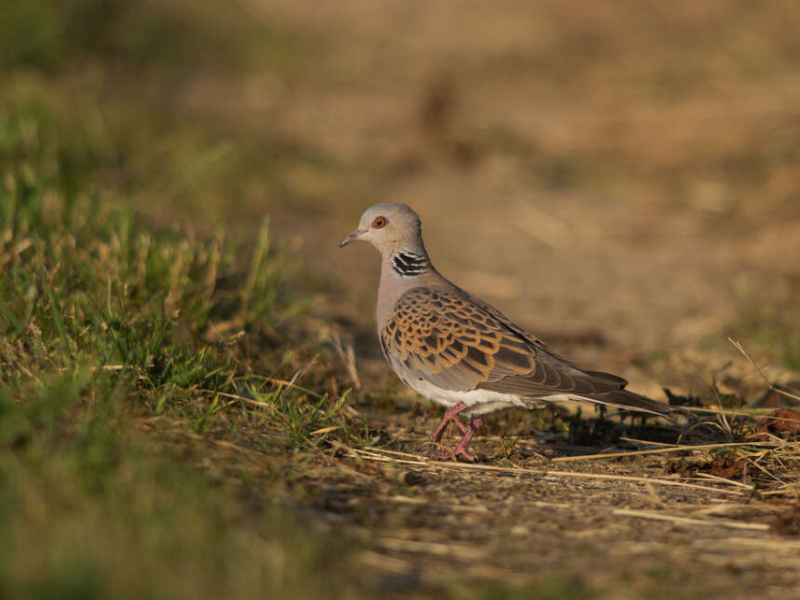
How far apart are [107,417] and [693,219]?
738cm

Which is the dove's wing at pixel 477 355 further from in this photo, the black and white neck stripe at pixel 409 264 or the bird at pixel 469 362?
the black and white neck stripe at pixel 409 264

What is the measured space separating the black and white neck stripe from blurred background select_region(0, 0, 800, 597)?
82 centimetres

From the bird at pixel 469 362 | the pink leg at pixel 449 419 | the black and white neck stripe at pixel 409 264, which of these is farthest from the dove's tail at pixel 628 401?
the black and white neck stripe at pixel 409 264

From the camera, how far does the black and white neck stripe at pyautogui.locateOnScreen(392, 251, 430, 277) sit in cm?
455

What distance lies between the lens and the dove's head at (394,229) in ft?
15.3

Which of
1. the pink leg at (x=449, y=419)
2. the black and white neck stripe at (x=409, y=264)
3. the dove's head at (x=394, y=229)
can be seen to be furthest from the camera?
the dove's head at (x=394, y=229)

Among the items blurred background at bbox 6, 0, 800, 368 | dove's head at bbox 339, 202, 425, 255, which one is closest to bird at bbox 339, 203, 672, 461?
dove's head at bbox 339, 202, 425, 255

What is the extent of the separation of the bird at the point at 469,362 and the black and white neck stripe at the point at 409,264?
4 cm

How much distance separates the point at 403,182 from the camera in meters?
9.81

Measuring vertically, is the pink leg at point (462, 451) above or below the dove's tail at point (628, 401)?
below

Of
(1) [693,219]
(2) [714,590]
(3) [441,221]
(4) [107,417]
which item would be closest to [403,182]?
(3) [441,221]

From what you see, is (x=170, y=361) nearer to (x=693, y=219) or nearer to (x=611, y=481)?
(x=611, y=481)

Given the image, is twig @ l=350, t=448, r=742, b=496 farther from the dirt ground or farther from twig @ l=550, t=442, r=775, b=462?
twig @ l=550, t=442, r=775, b=462

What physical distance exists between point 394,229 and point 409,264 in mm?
223
